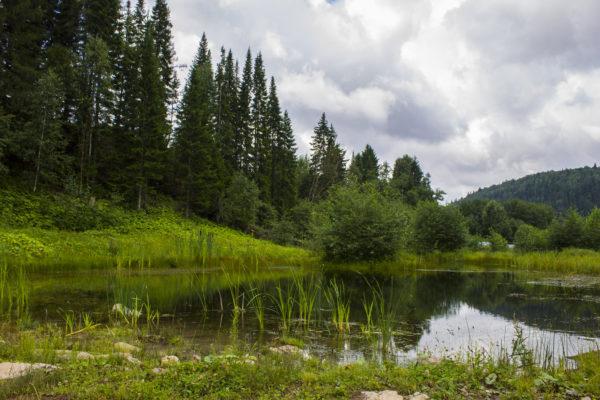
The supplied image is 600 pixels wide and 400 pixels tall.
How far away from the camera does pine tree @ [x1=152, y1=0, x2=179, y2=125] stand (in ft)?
166

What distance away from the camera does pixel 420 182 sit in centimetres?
10138

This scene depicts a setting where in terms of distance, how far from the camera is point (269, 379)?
16.0 feet

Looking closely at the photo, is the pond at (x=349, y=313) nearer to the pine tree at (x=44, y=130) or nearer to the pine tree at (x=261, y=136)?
the pine tree at (x=44, y=130)

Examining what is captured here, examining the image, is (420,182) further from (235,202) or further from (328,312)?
(328,312)

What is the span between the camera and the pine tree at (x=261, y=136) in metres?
56.4

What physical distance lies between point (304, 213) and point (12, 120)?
30.9 metres

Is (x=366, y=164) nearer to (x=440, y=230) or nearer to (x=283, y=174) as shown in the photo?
(x=283, y=174)

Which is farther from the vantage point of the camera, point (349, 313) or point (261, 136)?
point (261, 136)

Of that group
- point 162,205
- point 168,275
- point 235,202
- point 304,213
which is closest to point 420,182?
point 304,213

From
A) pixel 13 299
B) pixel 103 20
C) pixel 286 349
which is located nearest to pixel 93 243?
pixel 13 299

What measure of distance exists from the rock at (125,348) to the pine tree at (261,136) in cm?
4892

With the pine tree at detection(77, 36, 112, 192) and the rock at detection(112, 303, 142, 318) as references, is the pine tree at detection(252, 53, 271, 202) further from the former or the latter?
the rock at detection(112, 303, 142, 318)

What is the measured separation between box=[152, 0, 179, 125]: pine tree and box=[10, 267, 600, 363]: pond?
38285 millimetres

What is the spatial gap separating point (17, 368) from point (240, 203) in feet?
129
